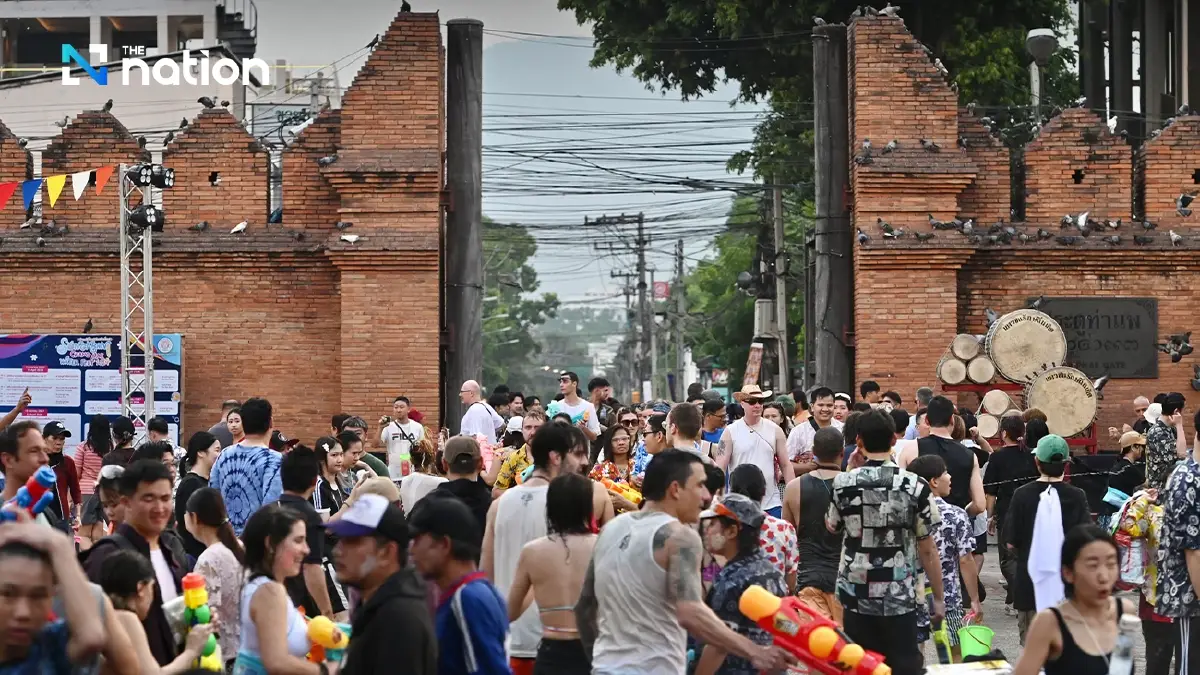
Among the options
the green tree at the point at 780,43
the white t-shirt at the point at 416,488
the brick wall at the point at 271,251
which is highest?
the green tree at the point at 780,43

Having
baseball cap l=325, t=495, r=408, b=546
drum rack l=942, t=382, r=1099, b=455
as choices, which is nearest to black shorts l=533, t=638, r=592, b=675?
baseball cap l=325, t=495, r=408, b=546

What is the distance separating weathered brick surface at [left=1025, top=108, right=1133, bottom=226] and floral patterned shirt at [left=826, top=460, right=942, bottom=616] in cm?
1343

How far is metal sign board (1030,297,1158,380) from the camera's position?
20.9 meters

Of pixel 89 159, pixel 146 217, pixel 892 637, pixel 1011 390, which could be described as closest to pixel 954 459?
pixel 892 637

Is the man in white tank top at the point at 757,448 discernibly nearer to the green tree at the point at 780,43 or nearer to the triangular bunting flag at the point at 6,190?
the triangular bunting flag at the point at 6,190

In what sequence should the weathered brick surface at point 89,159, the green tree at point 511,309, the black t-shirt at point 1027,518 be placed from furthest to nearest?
the green tree at point 511,309
the weathered brick surface at point 89,159
the black t-shirt at point 1027,518

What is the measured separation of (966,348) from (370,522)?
1548 cm

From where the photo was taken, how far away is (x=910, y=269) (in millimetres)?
20766

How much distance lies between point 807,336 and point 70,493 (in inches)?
668

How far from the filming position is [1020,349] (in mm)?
A: 19984

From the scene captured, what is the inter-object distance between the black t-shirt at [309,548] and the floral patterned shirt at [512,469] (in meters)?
2.75

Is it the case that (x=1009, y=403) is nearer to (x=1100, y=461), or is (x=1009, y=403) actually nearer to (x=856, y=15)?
(x=1100, y=461)

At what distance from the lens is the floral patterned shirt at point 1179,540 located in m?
8.33

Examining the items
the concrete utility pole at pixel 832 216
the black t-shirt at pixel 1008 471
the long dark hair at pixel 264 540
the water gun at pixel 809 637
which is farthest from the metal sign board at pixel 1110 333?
the long dark hair at pixel 264 540
